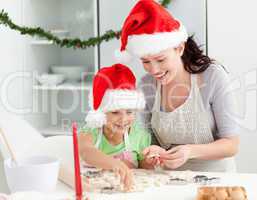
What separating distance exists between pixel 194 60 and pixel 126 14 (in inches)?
48.4

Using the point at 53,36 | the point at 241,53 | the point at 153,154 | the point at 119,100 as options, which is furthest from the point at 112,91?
the point at 53,36

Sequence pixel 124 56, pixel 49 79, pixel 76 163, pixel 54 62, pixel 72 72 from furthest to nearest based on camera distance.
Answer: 1. pixel 54 62
2. pixel 72 72
3. pixel 49 79
4. pixel 124 56
5. pixel 76 163

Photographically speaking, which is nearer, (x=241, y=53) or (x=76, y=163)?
(x=76, y=163)

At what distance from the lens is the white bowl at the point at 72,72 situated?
139 inches

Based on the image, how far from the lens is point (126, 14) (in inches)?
126

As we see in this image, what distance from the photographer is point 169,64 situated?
6.13 ft

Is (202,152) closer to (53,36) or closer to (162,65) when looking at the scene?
(162,65)

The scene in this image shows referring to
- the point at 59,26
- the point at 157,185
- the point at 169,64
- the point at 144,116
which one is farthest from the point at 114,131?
the point at 59,26

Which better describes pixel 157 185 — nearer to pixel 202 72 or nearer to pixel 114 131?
pixel 114 131

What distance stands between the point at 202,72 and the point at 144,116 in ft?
0.93

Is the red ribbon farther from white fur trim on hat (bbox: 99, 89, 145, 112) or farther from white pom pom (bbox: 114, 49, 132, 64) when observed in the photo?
white pom pom (bbox: 114, 49, 132, 64)

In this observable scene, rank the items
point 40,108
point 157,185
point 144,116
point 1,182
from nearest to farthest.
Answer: point 157,185
point 1,182
point 144,116
point 40,108

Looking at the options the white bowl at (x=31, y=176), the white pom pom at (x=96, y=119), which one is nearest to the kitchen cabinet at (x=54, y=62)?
the white pom pom at (x=96, y=119)

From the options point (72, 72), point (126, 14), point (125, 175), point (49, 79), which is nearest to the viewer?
point (125, 175)
